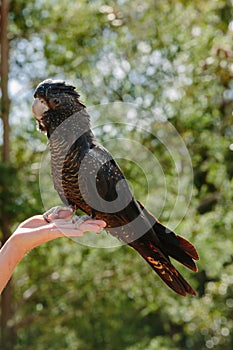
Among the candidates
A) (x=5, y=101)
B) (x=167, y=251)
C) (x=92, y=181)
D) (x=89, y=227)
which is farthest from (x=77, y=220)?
(x=5, y=101)

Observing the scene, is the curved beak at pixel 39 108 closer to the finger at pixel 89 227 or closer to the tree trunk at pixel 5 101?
the finger at pixel 89 227

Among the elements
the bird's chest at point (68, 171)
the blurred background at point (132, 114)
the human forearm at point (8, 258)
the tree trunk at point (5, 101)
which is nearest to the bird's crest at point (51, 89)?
the bird's chest at point (68, 171)

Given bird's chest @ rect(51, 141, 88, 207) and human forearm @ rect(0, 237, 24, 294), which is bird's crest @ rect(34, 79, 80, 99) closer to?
bird's chest @ rect(51, 141, 88, 207)

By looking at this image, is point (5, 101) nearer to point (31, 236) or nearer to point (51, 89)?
point (51, 89)

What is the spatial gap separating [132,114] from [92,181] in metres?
2.92

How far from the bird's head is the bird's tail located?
1.56 feet

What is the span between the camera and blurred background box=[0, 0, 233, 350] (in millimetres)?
5191

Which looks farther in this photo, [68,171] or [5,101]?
[5,101]

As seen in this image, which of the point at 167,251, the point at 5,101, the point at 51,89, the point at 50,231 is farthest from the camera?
the point at 5,101

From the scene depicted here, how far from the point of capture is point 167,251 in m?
2.32

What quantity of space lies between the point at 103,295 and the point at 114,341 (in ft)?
5.01

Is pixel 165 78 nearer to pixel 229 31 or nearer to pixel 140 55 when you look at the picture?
pixel 140 55

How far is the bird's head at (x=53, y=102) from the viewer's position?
2.22 metres

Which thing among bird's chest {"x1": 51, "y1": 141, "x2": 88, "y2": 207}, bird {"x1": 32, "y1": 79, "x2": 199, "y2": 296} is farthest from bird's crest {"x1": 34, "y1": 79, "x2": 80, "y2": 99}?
bird's chest {"x1": 51, "y1": 141, "x2": 88, "y2": 207}
